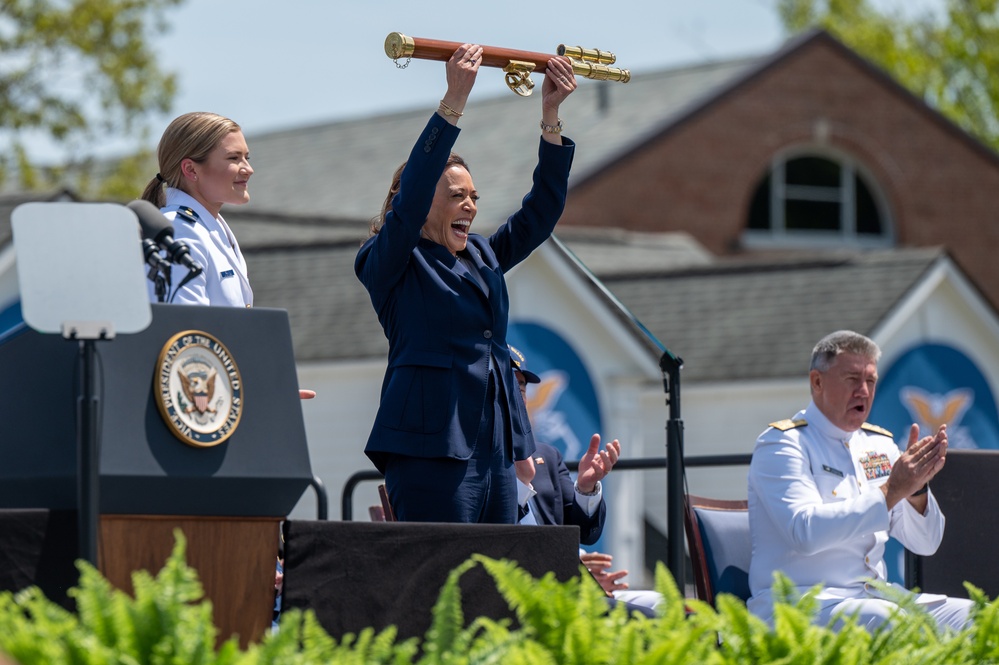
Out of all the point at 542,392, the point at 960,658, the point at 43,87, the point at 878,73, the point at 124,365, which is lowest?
the point at 960,658

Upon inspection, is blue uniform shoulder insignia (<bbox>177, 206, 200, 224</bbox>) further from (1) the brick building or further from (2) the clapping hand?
(1) the brick building

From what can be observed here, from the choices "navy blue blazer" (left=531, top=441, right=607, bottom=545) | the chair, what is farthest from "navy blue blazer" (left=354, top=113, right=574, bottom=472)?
the chair

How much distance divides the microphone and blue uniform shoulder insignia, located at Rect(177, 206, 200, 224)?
640mm

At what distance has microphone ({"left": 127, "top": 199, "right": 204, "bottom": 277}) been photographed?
4090mm

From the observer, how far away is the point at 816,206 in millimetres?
28141

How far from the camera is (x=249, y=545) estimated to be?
13.4 ft

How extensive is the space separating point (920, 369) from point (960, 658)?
538 inches

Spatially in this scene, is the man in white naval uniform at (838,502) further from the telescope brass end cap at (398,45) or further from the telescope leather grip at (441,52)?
the telescope brass end cap at (398,45)

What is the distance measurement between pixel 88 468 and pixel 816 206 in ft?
82.8

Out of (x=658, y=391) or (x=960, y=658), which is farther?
(x=658, y=391)

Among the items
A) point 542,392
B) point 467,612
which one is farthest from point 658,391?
point 467,612

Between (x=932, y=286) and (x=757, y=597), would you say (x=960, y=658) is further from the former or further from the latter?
(x=932, y=286)

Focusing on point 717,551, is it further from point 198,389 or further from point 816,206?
point 816,206

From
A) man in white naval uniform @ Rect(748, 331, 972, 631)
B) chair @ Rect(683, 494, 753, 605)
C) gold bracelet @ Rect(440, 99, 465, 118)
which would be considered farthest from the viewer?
chair @ Rect(683, 494, 753, 605)
